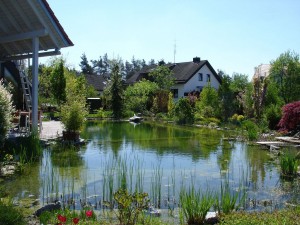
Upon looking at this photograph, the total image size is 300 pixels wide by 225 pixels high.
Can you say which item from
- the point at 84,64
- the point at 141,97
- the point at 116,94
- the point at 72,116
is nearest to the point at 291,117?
the point at 72,116

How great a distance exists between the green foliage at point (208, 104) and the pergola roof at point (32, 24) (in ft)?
42.5

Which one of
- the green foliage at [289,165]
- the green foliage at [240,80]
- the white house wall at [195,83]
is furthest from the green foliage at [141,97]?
the green foliage at [289,165]

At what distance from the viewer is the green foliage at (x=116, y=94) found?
2769 cm

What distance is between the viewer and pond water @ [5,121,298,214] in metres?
6.14

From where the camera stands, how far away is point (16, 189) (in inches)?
258

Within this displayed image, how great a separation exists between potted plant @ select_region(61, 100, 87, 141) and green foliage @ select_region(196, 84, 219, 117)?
1252 centimetres

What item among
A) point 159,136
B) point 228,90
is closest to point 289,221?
point 159,136

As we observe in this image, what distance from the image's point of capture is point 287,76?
21828mm

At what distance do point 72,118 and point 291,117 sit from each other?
335 inches

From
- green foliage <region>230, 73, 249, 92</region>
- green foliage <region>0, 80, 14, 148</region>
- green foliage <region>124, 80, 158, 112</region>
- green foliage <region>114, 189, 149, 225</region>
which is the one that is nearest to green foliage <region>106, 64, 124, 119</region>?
green foliage <region>124, 80, 158, 112</region>

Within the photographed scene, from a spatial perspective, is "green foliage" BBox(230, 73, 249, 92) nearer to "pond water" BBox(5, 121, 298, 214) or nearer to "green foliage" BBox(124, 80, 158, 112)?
"green foliage" BBox(124, 80, 158, 112)

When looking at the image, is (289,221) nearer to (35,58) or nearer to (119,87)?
(35,58)

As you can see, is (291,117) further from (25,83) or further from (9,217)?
(9,217)

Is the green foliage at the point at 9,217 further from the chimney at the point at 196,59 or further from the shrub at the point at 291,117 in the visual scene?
the chimney at the point at 196,59
